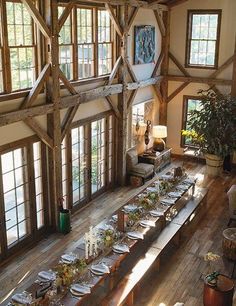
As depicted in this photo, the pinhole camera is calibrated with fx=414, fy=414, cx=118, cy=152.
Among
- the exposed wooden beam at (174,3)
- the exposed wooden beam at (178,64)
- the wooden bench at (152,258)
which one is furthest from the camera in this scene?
the exposed wooden beam at (178,64)

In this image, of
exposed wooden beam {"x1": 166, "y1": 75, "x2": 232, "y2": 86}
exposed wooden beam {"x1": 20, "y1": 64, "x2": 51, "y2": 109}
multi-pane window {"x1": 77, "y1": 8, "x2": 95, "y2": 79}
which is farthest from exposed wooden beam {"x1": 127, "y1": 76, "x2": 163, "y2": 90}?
exposed wooden beam {"x1": 20, "y1": 64, "x2": 51, "y2": 109}

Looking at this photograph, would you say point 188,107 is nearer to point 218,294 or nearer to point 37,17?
point 37,17

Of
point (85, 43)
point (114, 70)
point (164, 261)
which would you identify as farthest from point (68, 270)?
point (114, 70)

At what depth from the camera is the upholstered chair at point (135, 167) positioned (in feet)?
38.8

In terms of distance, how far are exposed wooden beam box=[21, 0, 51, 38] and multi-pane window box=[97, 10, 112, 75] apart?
7.76ft

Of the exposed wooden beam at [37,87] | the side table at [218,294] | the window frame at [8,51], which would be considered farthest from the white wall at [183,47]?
the side table at [218,294]

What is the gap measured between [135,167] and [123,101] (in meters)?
1.99

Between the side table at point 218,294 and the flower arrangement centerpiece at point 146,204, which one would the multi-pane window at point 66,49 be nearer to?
the flower arrangement centerpiece at point 146,204

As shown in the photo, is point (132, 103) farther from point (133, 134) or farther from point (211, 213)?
point (211, 213)

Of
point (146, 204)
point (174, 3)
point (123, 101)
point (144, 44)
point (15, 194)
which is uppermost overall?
point (174, 3)

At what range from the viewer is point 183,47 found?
13.6 meters

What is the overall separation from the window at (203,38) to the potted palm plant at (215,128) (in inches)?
52.5

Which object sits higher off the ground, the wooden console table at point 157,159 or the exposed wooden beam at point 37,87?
the exposed wooden beam at point 37,87

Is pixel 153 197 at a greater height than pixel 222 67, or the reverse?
pixel 222 67
